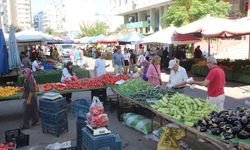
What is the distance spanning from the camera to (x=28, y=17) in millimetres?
182375

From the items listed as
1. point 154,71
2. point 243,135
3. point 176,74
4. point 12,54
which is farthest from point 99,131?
point 12,54

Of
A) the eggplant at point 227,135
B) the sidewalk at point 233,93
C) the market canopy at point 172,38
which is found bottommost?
the sidewalk at point 233,93

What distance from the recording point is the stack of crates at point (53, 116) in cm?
844

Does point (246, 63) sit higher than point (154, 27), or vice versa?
point (154, 27)

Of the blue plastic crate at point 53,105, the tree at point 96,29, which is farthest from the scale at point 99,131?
the tree at point 96,29

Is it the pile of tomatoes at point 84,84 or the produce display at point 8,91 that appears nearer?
the produce display at point 8,91

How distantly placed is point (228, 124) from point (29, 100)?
567 centimetres

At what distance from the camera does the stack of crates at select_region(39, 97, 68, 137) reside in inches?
332

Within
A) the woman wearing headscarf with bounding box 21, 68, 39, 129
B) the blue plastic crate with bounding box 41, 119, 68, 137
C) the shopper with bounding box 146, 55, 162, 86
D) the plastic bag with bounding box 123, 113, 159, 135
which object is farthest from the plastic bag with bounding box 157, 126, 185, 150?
the woman wearing headscarf with bounding box 21, 68, 39, 129

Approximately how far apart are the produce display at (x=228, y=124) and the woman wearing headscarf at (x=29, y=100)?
5.00 metres

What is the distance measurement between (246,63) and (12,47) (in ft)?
39.2

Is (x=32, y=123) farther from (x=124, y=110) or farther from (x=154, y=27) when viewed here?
(x=154, y=27)

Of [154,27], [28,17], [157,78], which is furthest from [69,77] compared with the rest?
[28,17]

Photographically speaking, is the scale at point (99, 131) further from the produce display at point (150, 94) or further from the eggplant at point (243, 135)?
the produce display at point (150, 94)
